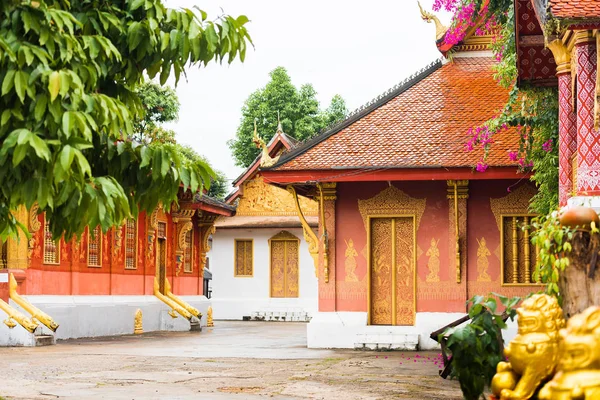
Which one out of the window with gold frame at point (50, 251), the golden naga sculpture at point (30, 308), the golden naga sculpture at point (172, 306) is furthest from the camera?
the golden naga sculpture at point (172, 306)

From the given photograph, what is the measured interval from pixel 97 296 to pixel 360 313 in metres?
7.71

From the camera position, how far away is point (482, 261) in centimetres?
1784

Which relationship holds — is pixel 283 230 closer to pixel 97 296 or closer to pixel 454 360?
pixel 97 296

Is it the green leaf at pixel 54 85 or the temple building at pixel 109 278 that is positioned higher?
the green leaf at pixel 54 85

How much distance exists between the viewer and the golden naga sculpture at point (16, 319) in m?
18.7

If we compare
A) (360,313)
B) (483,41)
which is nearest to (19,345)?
(360,313)

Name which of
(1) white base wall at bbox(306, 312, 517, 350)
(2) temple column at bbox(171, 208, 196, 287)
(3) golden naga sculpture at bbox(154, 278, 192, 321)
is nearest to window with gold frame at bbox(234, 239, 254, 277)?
(2) temple column at bbox(171, 208, 196, 287)

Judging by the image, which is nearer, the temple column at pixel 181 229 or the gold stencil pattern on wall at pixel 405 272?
the gold stencil pattern on wall at pixel 405 272

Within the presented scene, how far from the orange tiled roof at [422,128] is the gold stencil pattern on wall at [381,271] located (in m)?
1.48

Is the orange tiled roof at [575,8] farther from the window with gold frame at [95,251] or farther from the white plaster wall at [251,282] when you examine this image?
the white plaster wall at [251,282]

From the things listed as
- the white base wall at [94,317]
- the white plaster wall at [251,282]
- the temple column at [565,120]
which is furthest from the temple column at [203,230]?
the temple column at [565,120]

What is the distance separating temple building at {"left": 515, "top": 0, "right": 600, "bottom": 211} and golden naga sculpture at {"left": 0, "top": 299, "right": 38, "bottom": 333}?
10.5 metres

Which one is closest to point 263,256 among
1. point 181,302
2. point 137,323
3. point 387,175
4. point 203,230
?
point 203,230

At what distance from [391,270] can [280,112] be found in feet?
91.1
